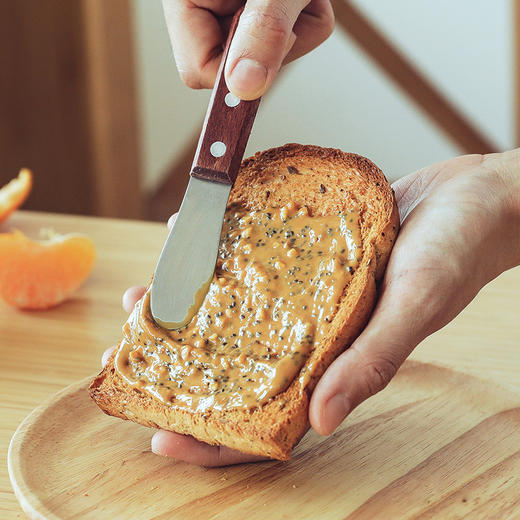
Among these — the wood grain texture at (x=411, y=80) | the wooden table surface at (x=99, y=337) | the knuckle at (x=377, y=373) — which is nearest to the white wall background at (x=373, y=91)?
the wood grain texture at (x=411, y=80)

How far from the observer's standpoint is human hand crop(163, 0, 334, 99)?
138 cm

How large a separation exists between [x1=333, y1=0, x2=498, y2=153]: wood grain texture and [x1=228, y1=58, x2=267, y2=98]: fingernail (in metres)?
3.64

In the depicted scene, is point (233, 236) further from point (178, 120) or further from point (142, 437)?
point (178, 120)

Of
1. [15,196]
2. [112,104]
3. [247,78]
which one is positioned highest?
[247,78]

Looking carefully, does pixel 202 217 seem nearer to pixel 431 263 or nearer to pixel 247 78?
pixel 247 78

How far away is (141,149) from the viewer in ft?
15.0

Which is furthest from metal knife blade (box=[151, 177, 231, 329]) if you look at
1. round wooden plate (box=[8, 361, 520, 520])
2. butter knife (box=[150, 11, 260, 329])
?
round wooden plate (box=[8, 361, 520, 520])

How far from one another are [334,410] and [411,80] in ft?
13.6

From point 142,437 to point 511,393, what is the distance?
2.14ft

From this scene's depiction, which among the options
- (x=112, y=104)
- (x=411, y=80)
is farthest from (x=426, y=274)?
(x=411, y=80)

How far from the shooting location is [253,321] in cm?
133

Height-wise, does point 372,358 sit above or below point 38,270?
above

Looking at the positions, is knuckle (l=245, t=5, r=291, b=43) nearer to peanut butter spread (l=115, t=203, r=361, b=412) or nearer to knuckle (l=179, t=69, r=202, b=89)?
peanut butter spread (l=115, t=203, r=361, b=412)

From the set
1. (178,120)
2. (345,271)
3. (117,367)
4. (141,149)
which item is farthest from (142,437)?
(178,120)
